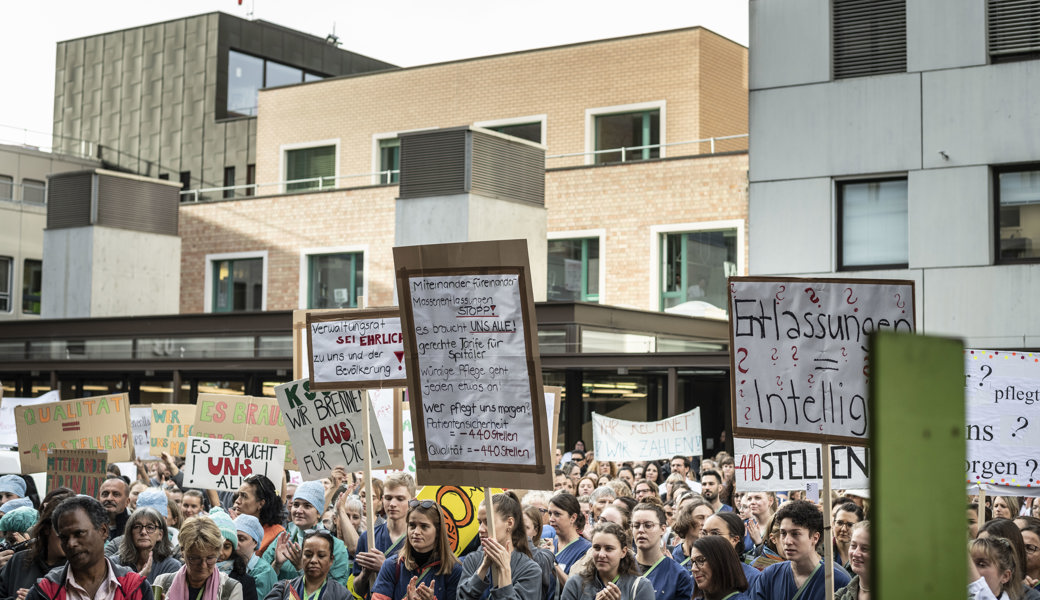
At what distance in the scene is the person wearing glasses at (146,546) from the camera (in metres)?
7.87

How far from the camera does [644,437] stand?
1709 centimetres

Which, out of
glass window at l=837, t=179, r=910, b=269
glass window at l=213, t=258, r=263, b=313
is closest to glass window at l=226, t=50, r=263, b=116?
glass window at l=213, t=258, r=263, b=313

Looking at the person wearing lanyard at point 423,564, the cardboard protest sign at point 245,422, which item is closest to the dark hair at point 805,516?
the person wearing lanyard at point 423,564

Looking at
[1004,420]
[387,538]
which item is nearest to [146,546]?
[387,538]

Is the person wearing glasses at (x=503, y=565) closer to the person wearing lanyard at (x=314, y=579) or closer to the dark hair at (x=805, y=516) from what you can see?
the person wearing lanyard at (x=314, y=579)

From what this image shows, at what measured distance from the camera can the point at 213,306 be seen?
4119 centimetres

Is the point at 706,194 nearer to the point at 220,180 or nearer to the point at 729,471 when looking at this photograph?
the point at 729,471

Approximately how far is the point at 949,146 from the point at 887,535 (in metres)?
18.5

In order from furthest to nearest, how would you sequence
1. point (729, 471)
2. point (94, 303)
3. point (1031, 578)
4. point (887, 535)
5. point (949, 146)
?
point (94, 303) → point (949, 146) → point (729, 471) → point (1031, 578) → point (887, 535)

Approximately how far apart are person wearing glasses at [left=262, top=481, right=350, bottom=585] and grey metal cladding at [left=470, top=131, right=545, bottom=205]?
20.9 metres

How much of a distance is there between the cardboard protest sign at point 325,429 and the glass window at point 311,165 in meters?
33.2

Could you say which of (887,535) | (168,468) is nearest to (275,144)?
(168,468)

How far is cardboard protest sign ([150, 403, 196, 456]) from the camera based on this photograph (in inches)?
667

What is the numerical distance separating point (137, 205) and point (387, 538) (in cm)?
3132
